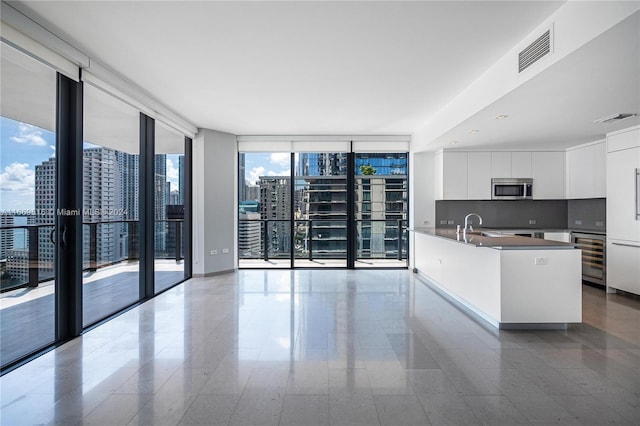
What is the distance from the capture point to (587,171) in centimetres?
579

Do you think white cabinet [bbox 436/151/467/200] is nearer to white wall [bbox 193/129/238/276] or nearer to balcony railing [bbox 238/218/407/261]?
balcony railing [bbox 238/218/407/261]

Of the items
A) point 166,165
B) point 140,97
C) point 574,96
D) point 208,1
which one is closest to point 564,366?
point 574,96

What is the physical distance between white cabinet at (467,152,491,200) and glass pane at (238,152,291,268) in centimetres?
356

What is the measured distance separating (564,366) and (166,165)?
5579mm

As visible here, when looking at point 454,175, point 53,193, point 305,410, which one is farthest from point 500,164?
point 53,193

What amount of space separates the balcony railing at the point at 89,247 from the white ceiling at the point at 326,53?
1.81 m

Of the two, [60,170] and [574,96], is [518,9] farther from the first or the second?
[60,170]

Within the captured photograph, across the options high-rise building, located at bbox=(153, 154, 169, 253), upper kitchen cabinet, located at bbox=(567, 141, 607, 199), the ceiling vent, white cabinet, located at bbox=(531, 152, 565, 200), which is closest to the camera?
the ceiling vent

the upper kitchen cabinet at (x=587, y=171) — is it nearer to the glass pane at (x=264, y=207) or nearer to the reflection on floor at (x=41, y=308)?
the glass pane at (x=264, y=207)

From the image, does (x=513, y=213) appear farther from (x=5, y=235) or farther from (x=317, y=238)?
(x=5, y=235)

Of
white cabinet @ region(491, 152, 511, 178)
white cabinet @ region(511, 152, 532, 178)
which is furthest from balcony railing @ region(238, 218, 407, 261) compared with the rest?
white cabinet @ region(511, 152, 532, 178)

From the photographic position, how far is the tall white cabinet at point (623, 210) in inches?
179

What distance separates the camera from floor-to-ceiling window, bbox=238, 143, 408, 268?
6980 mm

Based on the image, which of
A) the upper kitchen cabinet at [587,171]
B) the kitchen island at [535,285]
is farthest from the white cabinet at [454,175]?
the kitchen island at [535,285]
